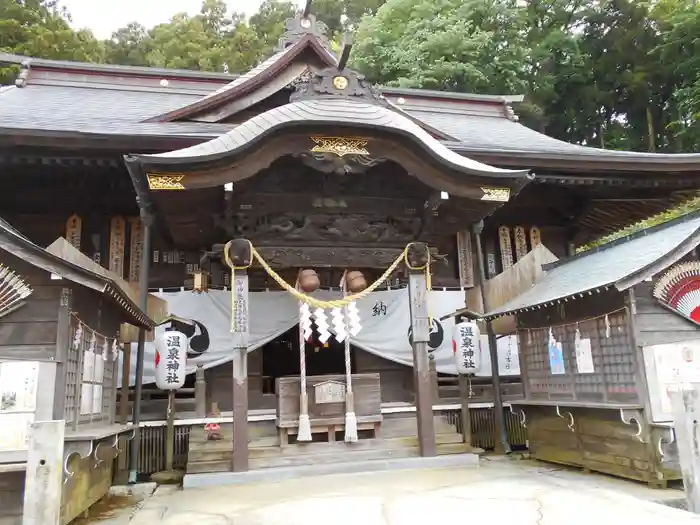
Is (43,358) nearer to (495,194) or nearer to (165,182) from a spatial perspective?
(165,182)

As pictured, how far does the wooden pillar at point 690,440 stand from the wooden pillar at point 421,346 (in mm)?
3103

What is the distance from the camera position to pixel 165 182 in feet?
20.3

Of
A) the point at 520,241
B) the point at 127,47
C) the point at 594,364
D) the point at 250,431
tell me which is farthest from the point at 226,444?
the point at 127,47

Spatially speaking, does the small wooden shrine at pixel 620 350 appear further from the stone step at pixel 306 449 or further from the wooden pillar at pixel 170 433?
the wooden pillar at pixel 170 433

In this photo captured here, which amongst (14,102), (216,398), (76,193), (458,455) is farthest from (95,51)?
(458,455)

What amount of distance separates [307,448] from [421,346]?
197cm

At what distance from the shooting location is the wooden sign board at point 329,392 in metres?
7.40

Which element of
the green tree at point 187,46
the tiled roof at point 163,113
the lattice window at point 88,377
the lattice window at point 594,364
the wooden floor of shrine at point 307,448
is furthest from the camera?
the green tree at point 187,46

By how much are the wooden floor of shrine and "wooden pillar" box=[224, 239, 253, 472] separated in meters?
0.37

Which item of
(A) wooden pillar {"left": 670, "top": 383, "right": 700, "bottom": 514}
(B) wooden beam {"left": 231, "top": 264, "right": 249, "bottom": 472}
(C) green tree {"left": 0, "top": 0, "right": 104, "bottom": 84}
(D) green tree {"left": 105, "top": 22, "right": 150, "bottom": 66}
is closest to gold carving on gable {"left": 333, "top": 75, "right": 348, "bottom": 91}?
(B) wooden beam {"left": 231, "top": 264, "right": 249, "bottom": 472}

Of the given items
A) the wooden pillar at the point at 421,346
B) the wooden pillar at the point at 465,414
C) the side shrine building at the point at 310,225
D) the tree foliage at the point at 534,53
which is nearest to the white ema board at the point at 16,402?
the side shrine building at the point at 310,225

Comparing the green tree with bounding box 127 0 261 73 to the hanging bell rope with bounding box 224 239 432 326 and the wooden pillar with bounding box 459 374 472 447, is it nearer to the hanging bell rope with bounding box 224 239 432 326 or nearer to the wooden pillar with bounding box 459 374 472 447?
the hanging bell rope with bounding box 224 239 432 326

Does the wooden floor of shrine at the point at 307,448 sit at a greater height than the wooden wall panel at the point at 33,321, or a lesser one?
lesser

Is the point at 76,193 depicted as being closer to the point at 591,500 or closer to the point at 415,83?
the point at 591,500
